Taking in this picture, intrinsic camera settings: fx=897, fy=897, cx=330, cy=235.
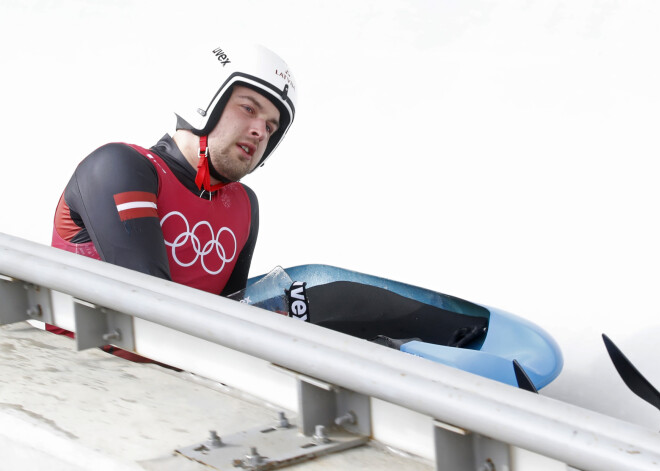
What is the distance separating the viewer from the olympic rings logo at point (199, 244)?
94.0 inches

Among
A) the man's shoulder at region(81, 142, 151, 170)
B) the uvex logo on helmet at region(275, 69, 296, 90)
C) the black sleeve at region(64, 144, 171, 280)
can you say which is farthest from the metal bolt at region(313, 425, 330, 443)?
the uvex logo on helmet at region(275, 69, 296, 90)

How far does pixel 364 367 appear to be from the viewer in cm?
138

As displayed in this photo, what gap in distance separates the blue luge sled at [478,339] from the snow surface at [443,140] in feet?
1.57

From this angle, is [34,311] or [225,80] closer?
[34,311]

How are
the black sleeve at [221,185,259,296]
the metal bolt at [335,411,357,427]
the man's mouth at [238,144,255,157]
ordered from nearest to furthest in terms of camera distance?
1. the metal bolt at [335,411,357,427]
2. the man's mouth at [238,144,255,157]
3. the black sleeve at [221,185,259,296]

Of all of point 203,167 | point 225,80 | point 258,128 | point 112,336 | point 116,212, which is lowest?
point 112,336

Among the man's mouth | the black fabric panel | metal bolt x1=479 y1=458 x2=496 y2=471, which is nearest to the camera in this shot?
metal bolt x1=479 y1=458 x2=496 y2=471

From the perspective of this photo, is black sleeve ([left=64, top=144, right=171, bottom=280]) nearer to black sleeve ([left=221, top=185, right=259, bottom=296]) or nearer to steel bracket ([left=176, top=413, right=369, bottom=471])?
black sleeve ([left=221, top=185, right=259, bottom=296])

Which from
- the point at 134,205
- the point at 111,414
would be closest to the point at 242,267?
the point at 134,205

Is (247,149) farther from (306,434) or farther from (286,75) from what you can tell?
(306,434)

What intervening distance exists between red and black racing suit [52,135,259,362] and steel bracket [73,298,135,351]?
0.89 feet

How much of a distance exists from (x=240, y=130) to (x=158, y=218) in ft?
1.13

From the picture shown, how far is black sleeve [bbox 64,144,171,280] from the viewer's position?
2.14m

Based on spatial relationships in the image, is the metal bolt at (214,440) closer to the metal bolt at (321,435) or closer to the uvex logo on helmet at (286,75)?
the metal bolt at (321,435)
